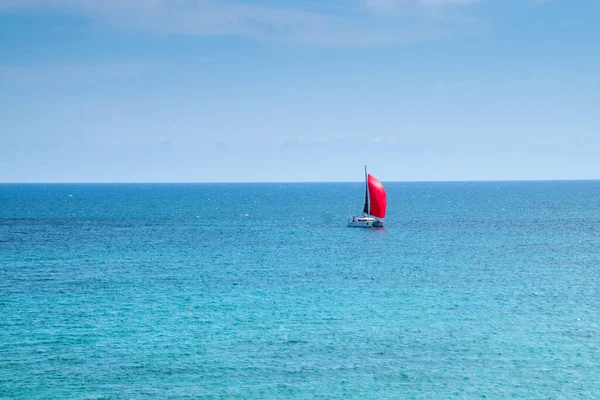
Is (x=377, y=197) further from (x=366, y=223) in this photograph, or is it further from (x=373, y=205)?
(x=366, y=223)

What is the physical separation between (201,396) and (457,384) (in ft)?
50.1

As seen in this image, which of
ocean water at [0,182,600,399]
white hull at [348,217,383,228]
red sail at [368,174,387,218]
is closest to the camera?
ocean water at [0,182,600,399]

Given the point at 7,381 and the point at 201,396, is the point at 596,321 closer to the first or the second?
the point at 201,396

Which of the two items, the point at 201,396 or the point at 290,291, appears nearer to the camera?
the point at 201,396

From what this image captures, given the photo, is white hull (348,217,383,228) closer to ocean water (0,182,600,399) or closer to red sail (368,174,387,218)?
red sail (368,174,387,218)

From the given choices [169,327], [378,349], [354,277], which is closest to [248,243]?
[354,277]

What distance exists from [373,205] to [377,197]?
7.92 feet

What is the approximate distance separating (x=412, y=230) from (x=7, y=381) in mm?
89894

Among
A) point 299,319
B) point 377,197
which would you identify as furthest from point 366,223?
point 299,319

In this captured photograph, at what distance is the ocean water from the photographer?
39500 mm

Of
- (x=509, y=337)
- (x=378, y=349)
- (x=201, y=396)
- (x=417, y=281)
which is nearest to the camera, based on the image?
(x=201, y=396)

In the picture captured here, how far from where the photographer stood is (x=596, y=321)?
52.0 meters

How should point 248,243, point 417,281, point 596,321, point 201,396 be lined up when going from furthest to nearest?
point 248,243
point 417,281
point 596,321
point 201,396

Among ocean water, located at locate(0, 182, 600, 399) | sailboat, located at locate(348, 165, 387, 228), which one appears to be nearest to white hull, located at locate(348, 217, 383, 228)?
sailboat, located at locate(348, 165, 387, 228)
